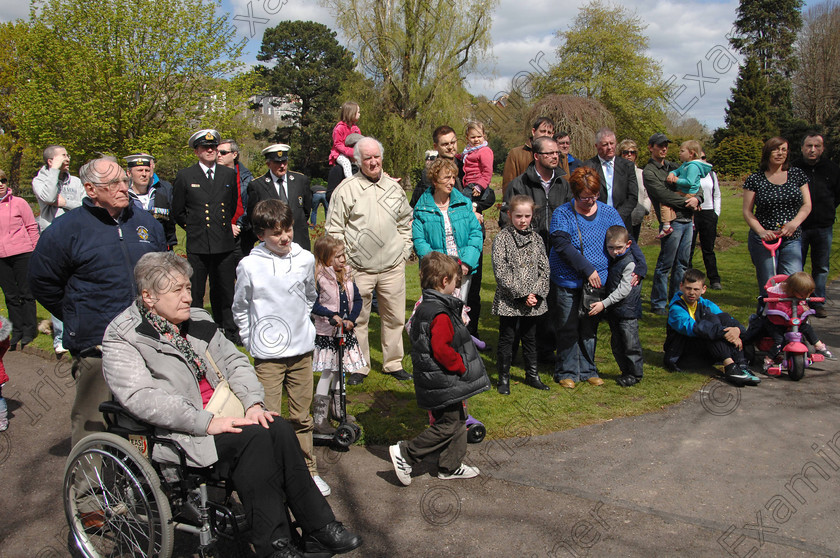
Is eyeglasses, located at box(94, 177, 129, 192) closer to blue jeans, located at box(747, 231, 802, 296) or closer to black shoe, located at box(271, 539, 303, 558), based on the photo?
black shoe, located at box(271, 539, 303, 558)

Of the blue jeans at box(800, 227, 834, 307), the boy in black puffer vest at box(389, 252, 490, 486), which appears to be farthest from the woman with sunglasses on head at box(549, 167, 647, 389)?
the blue jeans at box(800, 227, 834, 307)

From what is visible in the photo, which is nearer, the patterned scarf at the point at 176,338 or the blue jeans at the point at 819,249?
the patterned scarf at the point at 176,338

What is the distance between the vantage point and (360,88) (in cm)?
3100

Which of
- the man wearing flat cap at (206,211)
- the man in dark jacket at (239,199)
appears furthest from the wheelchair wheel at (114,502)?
the man in dark jacket at (239,199)

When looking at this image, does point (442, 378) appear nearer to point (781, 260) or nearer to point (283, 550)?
point (283, 550)

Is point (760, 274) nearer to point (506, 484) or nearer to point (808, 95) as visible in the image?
point (506, 484)

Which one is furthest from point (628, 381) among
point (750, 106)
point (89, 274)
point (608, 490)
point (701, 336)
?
point (750, 106)

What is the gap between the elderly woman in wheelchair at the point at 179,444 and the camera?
3.15 m

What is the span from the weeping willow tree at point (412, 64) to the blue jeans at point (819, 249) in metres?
23.3

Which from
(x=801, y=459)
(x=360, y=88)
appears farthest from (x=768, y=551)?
(x=360, y=88)

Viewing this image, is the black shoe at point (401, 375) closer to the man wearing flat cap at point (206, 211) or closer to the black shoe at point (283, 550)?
the man wearing flat cap at point (206, 211)

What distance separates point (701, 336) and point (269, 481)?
4597mm

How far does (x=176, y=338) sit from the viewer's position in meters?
3.49

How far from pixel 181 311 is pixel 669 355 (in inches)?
192
